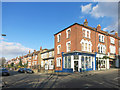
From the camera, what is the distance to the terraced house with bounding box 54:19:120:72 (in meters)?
24.1

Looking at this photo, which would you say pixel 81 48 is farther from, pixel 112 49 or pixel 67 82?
pixel 67 82

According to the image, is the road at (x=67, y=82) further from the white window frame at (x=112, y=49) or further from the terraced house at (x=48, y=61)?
the terraced house at (x=48, y=61)

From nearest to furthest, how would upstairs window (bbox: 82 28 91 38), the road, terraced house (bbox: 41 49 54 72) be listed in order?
the road → upstairs window (bbox: 82 28 91 38) → terraced house (bbox: 41 49 54 72)

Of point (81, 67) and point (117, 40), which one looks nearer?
point (81, 67)

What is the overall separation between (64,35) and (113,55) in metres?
15.5

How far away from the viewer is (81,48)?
24578mm

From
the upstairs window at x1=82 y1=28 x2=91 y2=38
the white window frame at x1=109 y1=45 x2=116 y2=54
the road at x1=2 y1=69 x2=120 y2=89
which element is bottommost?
the road at x1=2 y1=69 x2=120 y2=89

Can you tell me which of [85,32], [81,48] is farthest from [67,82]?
[85,32]

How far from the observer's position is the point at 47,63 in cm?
3738

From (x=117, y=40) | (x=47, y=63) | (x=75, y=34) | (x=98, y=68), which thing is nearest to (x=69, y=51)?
(x=75, y=34)

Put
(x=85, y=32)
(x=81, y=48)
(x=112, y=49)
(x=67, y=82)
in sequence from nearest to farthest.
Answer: (x=67, y=82) < (x=81, y=48) < (x=85, y=32) < (x=112, y=49)

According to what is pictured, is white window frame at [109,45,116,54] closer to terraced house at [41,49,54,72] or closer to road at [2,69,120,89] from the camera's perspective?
terraced house at [41,49,54,72]

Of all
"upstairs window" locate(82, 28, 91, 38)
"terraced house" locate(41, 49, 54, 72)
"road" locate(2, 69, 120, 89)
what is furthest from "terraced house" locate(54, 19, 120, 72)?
"road" locate(2, 69, 120, 89)

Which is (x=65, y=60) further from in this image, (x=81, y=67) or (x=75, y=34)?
(x=75, y=34)
